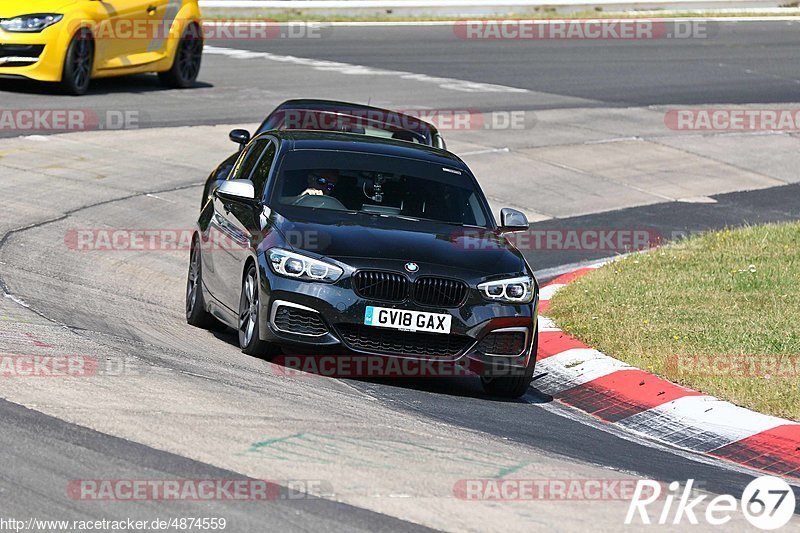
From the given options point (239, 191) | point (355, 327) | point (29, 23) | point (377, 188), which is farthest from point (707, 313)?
point (29, 23)

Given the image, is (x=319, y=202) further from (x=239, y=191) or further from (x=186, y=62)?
(x=186, y=62)

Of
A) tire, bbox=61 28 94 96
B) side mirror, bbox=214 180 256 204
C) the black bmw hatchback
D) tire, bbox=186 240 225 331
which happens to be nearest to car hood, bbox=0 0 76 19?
tire, bbox=61 28 94 96

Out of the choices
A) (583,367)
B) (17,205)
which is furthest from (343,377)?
(17,205)

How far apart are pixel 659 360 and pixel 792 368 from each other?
882mm

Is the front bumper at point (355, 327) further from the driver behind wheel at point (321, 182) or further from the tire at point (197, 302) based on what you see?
the tire at point (197, 302)

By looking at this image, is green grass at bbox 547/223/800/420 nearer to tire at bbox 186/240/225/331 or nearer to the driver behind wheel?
the driver behind wheel

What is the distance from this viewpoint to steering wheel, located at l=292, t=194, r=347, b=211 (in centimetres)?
1005

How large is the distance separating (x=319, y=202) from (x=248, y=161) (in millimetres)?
1464

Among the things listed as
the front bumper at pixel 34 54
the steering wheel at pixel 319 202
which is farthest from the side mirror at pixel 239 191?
the front bumper at pixel 34 54

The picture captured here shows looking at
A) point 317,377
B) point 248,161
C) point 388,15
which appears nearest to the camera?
point 317,377

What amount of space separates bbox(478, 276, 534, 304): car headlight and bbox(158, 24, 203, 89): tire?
46.6ft

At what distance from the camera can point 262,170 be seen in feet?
35.2

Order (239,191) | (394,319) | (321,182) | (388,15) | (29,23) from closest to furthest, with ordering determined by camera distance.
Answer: (394,319)
(239,191)
(321,182)
(29,23)
(388,15)

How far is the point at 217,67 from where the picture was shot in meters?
26.3
